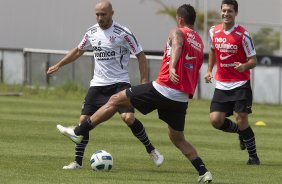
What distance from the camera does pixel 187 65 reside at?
41.8 ft

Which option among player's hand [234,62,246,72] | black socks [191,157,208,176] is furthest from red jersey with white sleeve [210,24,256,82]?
black socks [191,157,208,176]

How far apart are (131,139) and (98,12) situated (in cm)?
562

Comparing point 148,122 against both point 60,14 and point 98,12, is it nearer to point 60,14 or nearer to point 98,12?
point 98,12

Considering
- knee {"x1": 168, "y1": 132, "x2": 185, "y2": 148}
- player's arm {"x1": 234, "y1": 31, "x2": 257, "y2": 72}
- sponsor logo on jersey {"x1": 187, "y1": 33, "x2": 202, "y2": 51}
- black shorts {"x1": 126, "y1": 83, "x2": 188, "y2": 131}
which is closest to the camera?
sponsor logo on jersey {"x1": 187, "y1": 33, "x2": 202, "y2": 51}

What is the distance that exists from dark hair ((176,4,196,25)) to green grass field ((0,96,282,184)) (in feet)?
6.68

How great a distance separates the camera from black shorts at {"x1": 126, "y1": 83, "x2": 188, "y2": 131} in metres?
12.7

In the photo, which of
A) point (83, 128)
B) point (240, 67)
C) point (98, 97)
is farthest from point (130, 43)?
point (83, 128)

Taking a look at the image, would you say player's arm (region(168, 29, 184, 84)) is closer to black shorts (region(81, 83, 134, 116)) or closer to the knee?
the knee

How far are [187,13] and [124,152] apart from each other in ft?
15.2

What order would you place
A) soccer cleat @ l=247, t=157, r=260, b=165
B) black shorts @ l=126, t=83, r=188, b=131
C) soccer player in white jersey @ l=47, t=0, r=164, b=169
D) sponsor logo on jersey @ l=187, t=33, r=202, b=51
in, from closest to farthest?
sponsor logo on jersey @ l=187, t=33, r=202, b=51 → black shorts @ l=126, t=83, r=188, b=131 → soccer player in white jersey @ l=47, t=0, r=164, b=169 → soccer cleat @ l=247, t=157, r=260, b=165

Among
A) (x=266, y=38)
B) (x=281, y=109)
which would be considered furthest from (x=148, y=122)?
(x=266, y=38)

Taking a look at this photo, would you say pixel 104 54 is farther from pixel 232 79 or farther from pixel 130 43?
pixel 232 79

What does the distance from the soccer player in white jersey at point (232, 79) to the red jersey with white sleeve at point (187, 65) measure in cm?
273

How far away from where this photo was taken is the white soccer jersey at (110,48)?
14.5 metres
